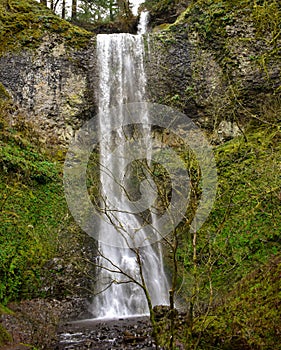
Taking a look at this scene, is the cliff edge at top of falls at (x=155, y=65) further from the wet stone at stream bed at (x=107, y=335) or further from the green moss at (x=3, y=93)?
the wet stone at stream bed at (x=107, y=335)

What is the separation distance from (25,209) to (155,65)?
8.05 m

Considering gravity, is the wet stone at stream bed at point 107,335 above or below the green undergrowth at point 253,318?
below

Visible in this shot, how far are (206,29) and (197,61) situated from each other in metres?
1.27

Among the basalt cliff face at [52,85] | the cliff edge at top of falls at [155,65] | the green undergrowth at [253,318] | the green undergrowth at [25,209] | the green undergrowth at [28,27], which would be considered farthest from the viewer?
the green undergrowth at [28,27]

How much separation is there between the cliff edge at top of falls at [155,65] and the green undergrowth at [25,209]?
144 cm

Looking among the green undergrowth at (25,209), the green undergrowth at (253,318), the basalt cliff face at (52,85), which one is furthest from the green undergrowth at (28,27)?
the green undergrowth at (253,318)

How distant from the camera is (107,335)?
609 cm

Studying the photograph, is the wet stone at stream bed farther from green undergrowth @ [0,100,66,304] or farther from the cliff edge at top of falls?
the cliff edge at top of falls

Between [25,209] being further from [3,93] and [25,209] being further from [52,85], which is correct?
[52,85]

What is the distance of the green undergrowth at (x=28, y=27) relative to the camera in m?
13.4

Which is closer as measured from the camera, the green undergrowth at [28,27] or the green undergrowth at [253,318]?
the green undergrowth at [253,318]

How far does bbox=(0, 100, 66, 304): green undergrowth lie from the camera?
25.3ft

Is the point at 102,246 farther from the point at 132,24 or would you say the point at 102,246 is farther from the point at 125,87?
the point at 132,24

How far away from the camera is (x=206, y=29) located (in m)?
13.6
